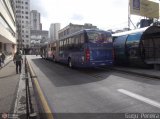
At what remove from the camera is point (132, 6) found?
32.6 m

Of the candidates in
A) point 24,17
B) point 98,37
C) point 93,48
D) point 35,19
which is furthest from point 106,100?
point 35,19

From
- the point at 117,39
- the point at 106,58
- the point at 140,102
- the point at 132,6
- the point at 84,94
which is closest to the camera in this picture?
the point at 140,102

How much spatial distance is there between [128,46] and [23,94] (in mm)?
10313

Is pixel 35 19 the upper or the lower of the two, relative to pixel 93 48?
upper

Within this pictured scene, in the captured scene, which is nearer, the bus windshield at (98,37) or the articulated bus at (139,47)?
the bus windshield at (98,37)

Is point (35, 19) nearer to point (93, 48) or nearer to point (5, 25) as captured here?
point (5, 25)

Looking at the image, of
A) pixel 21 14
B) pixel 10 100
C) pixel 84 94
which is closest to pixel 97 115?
pixel 84 94

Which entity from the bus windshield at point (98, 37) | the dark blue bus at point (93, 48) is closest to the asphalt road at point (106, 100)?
the dark blue bus at point (93, 48)

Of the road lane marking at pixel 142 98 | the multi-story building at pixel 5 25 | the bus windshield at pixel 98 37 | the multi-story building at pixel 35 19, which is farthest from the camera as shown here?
the multi-story building at pixel 35 19

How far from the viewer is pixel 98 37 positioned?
14.7m

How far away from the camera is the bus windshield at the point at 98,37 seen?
47.1ft

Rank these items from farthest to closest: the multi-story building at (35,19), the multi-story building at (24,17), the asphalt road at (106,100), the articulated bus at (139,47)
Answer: the multi-story building at (35,19), the multi-story building at (24,17), the articulated bus at (139,47), the asphalt road at (106,100)

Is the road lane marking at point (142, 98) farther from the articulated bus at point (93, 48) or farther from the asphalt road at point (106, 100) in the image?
the articulated bus at point (93, 48)

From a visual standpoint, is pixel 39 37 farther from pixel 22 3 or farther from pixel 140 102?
pixel 140 102
